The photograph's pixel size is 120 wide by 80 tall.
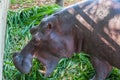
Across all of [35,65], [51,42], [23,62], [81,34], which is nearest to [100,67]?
[81,34]

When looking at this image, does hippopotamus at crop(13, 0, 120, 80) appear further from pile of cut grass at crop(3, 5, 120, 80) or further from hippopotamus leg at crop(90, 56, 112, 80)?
pile of cut grass at crop(3, 5, 120, 80)

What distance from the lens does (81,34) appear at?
2211mm

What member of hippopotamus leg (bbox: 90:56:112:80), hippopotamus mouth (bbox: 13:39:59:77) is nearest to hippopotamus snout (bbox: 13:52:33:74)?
hippopotamus mouth (bbox: 13:39:59:77)

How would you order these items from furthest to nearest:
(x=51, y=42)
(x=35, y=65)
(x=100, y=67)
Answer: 1. (x=35, y=65)
2. (x=100, y=67)
3. (x=51, y=42)

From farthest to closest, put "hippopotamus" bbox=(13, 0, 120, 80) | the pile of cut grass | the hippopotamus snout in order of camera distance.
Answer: the pile of cut grass < the hippopotamus snout < "hippopotamus" bbox=(13, 0, 120, 80)

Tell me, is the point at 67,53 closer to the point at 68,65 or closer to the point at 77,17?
the point at 77,17

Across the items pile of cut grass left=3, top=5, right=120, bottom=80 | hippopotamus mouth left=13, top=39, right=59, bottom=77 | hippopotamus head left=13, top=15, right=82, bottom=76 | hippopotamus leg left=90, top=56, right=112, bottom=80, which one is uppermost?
hippopotamus head left=13, top=15, right=82, bottom=76

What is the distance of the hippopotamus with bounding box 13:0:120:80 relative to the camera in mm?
2154

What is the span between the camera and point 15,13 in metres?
3.72

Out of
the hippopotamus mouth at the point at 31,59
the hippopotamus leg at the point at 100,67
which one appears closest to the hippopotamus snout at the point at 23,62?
the hippopotamus mouth at the point at 31,59

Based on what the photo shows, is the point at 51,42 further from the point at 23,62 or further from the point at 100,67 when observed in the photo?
the point at 100,67

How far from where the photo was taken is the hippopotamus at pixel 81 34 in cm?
215

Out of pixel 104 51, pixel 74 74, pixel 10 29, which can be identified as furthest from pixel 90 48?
pixel 10 29

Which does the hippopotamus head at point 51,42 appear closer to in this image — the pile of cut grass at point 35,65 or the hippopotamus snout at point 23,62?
the hippopotamus snout at point 23,62
